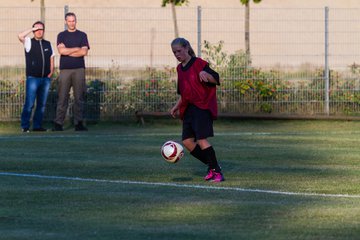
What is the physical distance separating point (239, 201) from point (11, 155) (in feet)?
19.1

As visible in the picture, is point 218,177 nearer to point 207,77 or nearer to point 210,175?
point 210,175

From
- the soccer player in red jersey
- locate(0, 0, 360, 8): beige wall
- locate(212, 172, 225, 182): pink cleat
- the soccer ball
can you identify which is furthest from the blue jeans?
locate(0, 0, 360, 8): beige wall

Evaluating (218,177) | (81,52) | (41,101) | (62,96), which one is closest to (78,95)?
(62,96)

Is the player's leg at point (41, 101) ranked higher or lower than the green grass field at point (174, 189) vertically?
higher

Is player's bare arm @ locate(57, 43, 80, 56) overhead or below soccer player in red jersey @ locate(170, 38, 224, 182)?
overhead

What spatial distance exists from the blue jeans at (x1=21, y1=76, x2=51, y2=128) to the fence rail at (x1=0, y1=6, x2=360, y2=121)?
1442 millimetres

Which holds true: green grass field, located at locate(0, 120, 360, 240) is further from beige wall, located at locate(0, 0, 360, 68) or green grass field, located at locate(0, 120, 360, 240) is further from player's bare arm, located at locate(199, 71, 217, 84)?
beige wall, located at locate(0, 0, 360, 68)

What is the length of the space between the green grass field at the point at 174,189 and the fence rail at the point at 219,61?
3.69m

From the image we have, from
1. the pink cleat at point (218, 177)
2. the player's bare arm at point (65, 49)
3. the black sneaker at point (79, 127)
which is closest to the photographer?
the pink cleat at point (218, 177)

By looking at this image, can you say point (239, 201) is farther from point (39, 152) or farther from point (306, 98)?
point (306, 98)

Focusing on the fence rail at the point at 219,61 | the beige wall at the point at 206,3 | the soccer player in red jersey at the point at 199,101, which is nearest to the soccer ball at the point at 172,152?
the soccer player in red jersey at the point at 199,101

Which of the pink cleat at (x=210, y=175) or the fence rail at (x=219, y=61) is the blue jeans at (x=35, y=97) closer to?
the fence rail at (x=219, y=61)

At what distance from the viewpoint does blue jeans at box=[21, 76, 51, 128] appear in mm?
20828

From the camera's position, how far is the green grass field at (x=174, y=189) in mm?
9008
